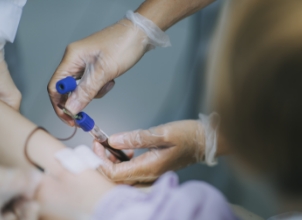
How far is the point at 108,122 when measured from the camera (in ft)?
3.00

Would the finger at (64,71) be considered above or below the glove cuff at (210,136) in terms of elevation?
above

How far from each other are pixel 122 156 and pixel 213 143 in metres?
0.26

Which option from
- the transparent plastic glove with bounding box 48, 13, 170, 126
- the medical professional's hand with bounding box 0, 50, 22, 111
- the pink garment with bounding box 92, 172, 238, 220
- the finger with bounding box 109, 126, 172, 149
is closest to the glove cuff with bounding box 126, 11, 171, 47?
the transparent plastic glove with bounding box 48, 13, 170, 126

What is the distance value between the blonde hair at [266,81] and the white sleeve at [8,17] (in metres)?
0.55

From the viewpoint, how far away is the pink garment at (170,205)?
1.24 ft

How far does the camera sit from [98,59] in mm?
706

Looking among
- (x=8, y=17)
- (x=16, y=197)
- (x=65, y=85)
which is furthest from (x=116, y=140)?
(x=8, y=17)

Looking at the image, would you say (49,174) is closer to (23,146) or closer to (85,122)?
(23,146)

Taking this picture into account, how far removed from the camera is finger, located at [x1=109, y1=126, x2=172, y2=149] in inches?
28.7

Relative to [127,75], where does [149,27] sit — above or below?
above

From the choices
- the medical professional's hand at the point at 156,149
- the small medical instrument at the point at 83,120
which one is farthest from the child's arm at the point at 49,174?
the medical professional's hand at the point at 156,149

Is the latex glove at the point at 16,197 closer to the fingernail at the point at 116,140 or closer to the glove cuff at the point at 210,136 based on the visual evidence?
the fingernail at the point at 116,140

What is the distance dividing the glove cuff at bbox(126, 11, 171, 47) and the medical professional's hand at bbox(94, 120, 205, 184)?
0.77ft

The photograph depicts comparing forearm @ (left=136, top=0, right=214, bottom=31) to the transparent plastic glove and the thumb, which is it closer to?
the transparent plastic glove
